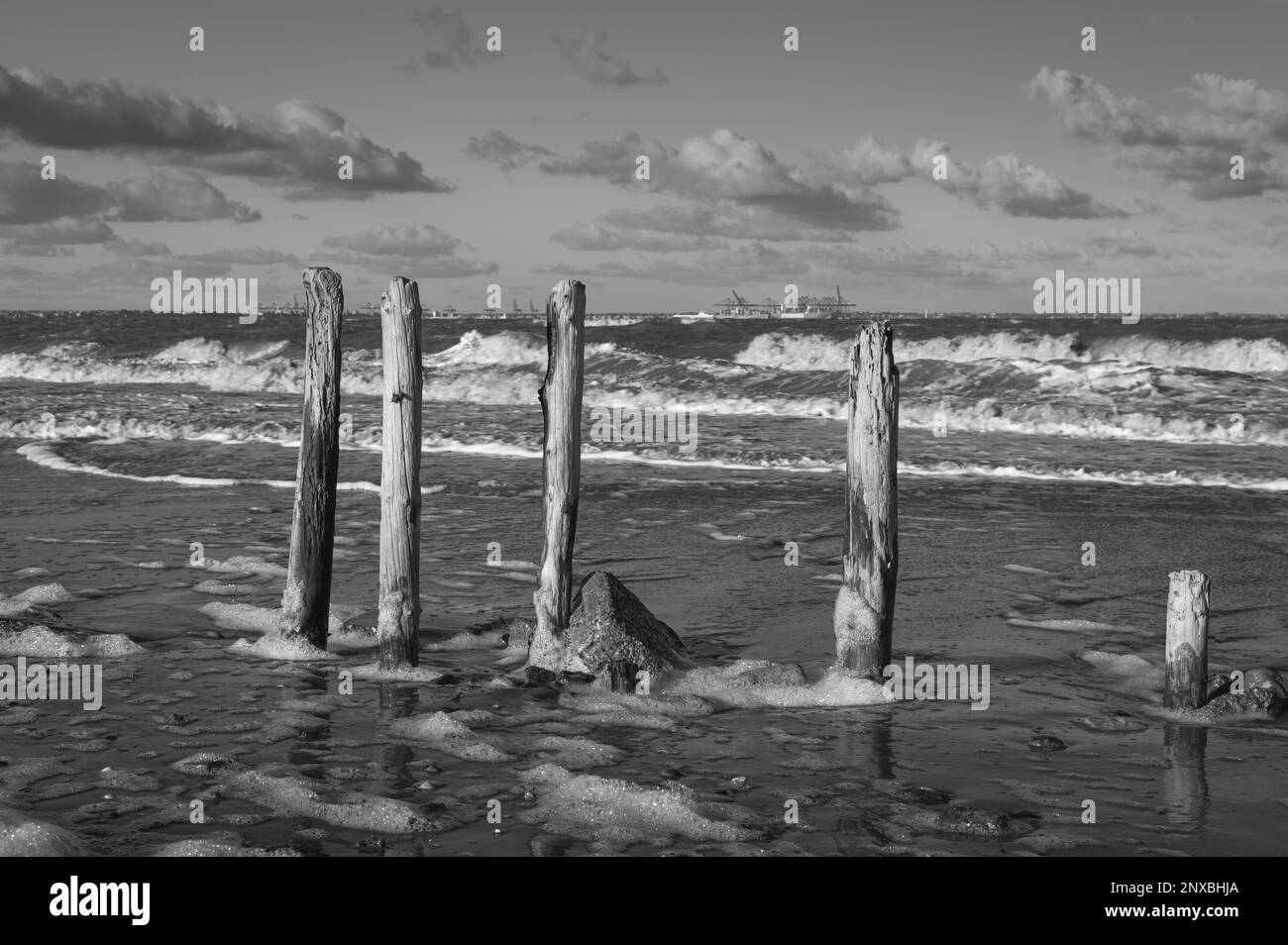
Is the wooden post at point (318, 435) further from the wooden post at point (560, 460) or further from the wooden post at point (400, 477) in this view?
the wooden post at point (560, 460)

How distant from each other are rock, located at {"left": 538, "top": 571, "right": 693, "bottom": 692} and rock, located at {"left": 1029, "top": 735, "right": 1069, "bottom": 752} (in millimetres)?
2607

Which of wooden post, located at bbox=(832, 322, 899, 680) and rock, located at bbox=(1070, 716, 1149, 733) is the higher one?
wooden post, located at bbox=(832, 322, 899, 680)

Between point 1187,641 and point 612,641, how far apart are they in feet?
12.5

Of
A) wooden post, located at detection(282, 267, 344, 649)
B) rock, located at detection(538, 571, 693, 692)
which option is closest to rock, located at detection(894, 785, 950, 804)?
rock, located at detection(538, 571, 693, 692)

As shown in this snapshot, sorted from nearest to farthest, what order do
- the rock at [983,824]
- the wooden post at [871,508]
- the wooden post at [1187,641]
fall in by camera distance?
the rock at [983,824]
the wooden post at [1187,641]
the wooden post at [871,508]

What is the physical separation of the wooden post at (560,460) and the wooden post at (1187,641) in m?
A: 3.98

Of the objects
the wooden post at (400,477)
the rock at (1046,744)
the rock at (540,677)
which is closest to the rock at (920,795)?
the rock at (1046,744)

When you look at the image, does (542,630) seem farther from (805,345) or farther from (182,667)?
(805,345)

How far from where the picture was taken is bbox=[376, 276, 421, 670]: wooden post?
846 centimetres

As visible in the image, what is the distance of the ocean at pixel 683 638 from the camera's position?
6.30m

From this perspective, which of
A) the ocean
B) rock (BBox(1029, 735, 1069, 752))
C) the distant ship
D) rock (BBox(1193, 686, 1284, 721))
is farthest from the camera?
the distant ship

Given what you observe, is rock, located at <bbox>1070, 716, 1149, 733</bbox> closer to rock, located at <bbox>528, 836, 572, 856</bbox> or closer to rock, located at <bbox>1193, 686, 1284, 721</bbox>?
rock, located at <bbox>1193, 686, 1284, 721</bbox>

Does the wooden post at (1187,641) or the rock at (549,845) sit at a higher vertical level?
the wooden post at (1187,641)
